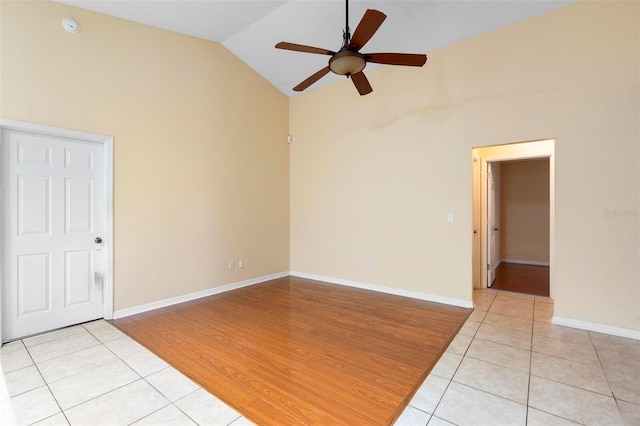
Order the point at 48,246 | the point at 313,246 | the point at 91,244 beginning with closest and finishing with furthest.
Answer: the point at 48,246
the point at 91,244
the point at 313,246

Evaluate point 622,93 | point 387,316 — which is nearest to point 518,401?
point 387,316

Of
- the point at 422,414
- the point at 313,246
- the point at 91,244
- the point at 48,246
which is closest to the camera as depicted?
the point at 422,414

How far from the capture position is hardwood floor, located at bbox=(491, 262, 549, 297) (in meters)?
4.66

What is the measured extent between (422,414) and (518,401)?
0.71m

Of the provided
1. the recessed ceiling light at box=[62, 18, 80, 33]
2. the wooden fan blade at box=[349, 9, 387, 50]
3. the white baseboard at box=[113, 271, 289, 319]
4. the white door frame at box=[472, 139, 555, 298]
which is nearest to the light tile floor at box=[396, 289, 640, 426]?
the white door frame at box=[472, 139, 555, 298]

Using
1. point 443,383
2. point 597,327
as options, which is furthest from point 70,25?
point 597,327

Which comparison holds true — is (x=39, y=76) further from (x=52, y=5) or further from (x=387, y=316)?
(x=387, y=316)

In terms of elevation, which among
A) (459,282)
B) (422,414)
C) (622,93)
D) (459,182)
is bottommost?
(422,414)

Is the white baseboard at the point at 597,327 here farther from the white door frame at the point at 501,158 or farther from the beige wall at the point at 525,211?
the beige wall at the point at 525,211

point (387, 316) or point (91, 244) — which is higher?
point (91, 244)

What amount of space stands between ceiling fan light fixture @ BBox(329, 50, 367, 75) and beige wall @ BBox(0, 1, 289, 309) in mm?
2580

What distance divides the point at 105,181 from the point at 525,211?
848 cm

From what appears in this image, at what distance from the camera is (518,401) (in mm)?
1941

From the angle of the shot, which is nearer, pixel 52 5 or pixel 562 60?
pixel 52 5
